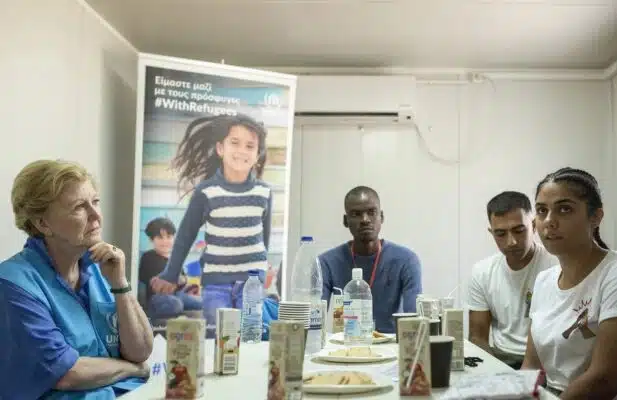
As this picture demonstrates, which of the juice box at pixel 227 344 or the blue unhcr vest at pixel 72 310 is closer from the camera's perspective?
the juice box at pixel 227 344

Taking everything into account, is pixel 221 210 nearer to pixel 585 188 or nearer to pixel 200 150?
pixel 200 150

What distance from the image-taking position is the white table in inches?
49.7

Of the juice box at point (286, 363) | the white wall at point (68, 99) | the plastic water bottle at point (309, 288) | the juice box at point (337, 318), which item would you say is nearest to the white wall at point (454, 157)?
the white wall at point (68, 99)

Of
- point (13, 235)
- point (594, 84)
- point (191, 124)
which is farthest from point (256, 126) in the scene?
point (594, 84)

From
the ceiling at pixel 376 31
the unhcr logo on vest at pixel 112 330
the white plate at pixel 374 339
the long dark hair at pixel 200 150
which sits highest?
the ceiling at pixel 376 31

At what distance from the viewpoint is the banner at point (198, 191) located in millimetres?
3051

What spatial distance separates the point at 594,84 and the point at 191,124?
2661 millimetres

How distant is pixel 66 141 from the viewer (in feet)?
9.20

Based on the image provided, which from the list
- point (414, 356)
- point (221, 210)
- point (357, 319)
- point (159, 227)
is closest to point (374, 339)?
point (357, 319)

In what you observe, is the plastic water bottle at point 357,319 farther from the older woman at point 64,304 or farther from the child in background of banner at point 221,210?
the child in background of banner at point 221,210

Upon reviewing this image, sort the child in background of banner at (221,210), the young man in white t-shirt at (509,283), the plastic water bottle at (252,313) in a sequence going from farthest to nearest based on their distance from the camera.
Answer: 1. the child in background of banner at (221,210)
2. the young man in white t-shirt at (509,283)
3. the plastic water bottle at (252,313)

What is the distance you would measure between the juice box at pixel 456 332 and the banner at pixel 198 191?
1.70m

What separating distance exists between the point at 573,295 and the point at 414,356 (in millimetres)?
787

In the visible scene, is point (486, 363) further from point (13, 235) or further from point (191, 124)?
point (191, 124)
